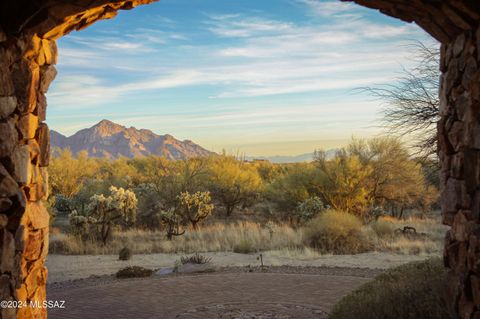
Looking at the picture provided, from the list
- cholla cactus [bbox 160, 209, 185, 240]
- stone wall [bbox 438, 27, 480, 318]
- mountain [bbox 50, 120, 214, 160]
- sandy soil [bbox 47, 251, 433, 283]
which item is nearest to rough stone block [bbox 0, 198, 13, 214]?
stone wall [bbox 438, 27, 480, 318]

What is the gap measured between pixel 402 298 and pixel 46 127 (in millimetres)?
4961

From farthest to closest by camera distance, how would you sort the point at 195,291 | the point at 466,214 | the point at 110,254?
the point at 110,254, the point at 195,291, the point at 466,214

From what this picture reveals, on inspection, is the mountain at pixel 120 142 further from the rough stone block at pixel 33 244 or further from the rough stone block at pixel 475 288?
the rough stone block at pixel 475 288

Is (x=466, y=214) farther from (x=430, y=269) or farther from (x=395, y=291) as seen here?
(x=430, y=269)

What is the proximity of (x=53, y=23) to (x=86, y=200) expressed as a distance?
74.7 feet

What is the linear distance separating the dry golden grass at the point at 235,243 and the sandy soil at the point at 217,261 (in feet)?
2.05

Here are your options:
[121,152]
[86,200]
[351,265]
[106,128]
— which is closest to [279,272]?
[351,265]

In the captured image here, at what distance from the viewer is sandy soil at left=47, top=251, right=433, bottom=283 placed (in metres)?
14.9

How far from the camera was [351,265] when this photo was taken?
49.3ft

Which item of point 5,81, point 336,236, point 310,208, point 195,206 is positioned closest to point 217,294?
point 5,81

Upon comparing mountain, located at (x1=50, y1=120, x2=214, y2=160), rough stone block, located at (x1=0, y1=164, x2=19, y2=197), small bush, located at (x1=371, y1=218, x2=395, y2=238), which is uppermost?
mountain, located at (x1=50, y1=120, x2=214, y2=160)

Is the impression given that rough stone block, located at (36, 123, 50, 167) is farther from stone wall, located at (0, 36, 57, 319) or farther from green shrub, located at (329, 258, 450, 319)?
green shrub, located at (329, 258, 450, 319)

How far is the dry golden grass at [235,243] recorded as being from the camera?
17703mm

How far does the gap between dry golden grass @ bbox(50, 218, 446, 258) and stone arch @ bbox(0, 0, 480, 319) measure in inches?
435
